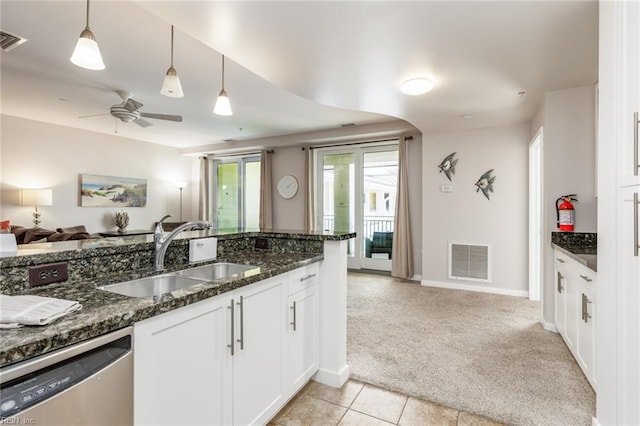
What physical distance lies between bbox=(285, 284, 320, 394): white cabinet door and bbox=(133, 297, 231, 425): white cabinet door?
51 cm

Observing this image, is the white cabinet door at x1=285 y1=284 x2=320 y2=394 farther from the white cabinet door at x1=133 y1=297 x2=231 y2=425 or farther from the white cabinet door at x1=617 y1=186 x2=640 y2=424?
the white cabinet door at x1=617 y1=186 x2=640 y2=424

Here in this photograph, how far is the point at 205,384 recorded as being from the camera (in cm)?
130

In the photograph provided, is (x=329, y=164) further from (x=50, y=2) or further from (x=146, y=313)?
(x=146, y=313)

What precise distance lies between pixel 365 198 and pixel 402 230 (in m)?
0.96

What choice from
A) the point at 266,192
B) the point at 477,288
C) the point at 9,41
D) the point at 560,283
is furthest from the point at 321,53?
the point at 266,192

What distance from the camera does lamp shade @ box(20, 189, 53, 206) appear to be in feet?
15.6

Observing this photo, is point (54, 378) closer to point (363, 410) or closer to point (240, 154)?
point (363, 410)

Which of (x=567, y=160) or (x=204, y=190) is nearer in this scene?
(x=567, y=160)

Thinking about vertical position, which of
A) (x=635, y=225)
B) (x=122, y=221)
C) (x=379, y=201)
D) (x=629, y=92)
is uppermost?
(x=629, y=92)

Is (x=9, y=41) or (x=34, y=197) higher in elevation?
(x=9, y=41)

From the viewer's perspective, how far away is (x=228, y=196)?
24.3ft

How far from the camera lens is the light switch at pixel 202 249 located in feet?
6.25

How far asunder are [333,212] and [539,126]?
3501mm

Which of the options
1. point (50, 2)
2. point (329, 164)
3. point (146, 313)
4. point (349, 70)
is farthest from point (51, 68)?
point (329, 164)
